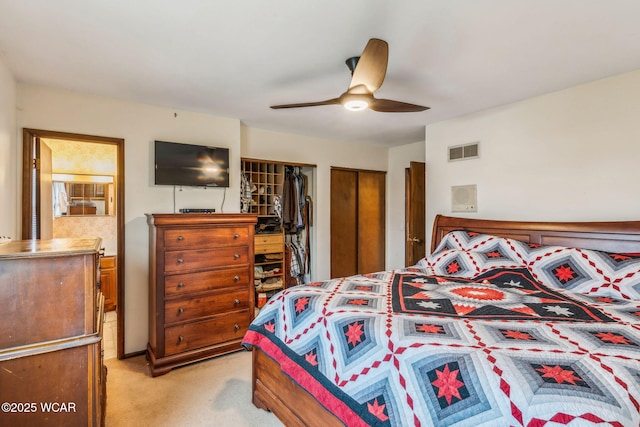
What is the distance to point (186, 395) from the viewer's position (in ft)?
7.43

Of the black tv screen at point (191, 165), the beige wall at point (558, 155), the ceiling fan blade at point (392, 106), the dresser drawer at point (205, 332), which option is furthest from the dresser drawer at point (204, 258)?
the beige wall at point (558, 155)

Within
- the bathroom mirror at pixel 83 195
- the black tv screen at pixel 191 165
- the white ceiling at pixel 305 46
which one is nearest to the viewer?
the white ceiling at pixel 305 46

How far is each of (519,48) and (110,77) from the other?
288 centimetres

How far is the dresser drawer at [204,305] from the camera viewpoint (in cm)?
262

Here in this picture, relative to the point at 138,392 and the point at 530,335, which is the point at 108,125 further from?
the point at 530,335

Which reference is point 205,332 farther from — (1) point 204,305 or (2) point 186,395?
(2) point 186,395

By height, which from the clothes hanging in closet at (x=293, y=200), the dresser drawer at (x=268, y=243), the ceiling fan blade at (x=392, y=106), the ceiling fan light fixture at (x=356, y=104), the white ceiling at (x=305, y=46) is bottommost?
the dresser drawer at (x=268, y=243)

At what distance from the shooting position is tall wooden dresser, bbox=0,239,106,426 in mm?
1273

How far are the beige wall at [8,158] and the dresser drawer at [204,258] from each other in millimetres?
1049

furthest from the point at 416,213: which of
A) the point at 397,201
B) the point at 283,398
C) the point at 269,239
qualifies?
the point at 283,398

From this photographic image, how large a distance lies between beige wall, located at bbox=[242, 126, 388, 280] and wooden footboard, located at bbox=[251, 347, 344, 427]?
2359mm

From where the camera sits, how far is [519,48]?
1.94 meters

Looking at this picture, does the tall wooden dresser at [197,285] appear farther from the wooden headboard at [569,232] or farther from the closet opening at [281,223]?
the wooden headboard at [569,232]

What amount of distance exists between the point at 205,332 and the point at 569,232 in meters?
3.17
